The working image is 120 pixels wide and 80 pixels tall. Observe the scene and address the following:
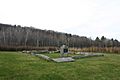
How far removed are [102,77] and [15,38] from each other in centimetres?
7480

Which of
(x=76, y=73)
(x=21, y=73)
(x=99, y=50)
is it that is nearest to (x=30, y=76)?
(x=21, y=73)

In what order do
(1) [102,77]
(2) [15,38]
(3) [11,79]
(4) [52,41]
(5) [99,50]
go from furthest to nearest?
(4) [52,41] → (2) [15,38] → (5) [99,50] → (1) [102,77] → (3) [11,79]

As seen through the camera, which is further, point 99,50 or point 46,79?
point 99,50

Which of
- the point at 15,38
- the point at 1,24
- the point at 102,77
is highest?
the point at 1,24

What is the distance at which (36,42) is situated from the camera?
86.6 meters

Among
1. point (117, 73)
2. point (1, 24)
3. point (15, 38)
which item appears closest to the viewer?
point (117, 73)

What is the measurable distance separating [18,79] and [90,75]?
4.12 metres

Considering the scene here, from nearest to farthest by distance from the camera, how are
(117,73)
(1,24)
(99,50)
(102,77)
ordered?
(102,77), (117,73), (99,50), (1,24)

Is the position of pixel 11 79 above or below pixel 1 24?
below

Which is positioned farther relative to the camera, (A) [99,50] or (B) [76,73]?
(A) [99,50]

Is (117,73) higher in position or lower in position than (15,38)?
lower

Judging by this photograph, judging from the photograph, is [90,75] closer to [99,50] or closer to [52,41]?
[99,50]

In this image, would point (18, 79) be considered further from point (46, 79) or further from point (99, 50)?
point (99, 50)

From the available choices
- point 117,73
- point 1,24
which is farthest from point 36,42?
point 117,73
